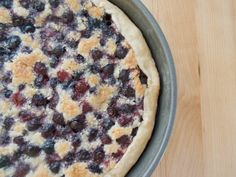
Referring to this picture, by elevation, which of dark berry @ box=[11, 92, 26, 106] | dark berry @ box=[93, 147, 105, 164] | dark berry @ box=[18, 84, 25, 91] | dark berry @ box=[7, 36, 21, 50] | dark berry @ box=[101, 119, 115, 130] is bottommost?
dark berry @ box=[93, 147, 105, 164]

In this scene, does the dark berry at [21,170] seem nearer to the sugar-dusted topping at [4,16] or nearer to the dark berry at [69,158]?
the dark berry at [69,158]

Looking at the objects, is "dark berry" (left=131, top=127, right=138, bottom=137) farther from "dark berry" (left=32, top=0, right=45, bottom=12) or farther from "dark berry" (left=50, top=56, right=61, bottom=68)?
"dark berry" (left=32, top=0, right=45, bottom=12)

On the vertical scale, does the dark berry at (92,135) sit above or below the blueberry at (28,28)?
below

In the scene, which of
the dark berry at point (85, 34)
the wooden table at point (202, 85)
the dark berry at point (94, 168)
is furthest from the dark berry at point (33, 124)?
the wooden table at point (202, 85)

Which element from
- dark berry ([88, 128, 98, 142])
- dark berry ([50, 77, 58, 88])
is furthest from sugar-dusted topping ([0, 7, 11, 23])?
dark berry ([88, 128, 98, 142])

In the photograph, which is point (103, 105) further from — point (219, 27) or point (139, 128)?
point (219, 27)

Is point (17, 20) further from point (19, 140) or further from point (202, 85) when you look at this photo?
point (202, 85)
